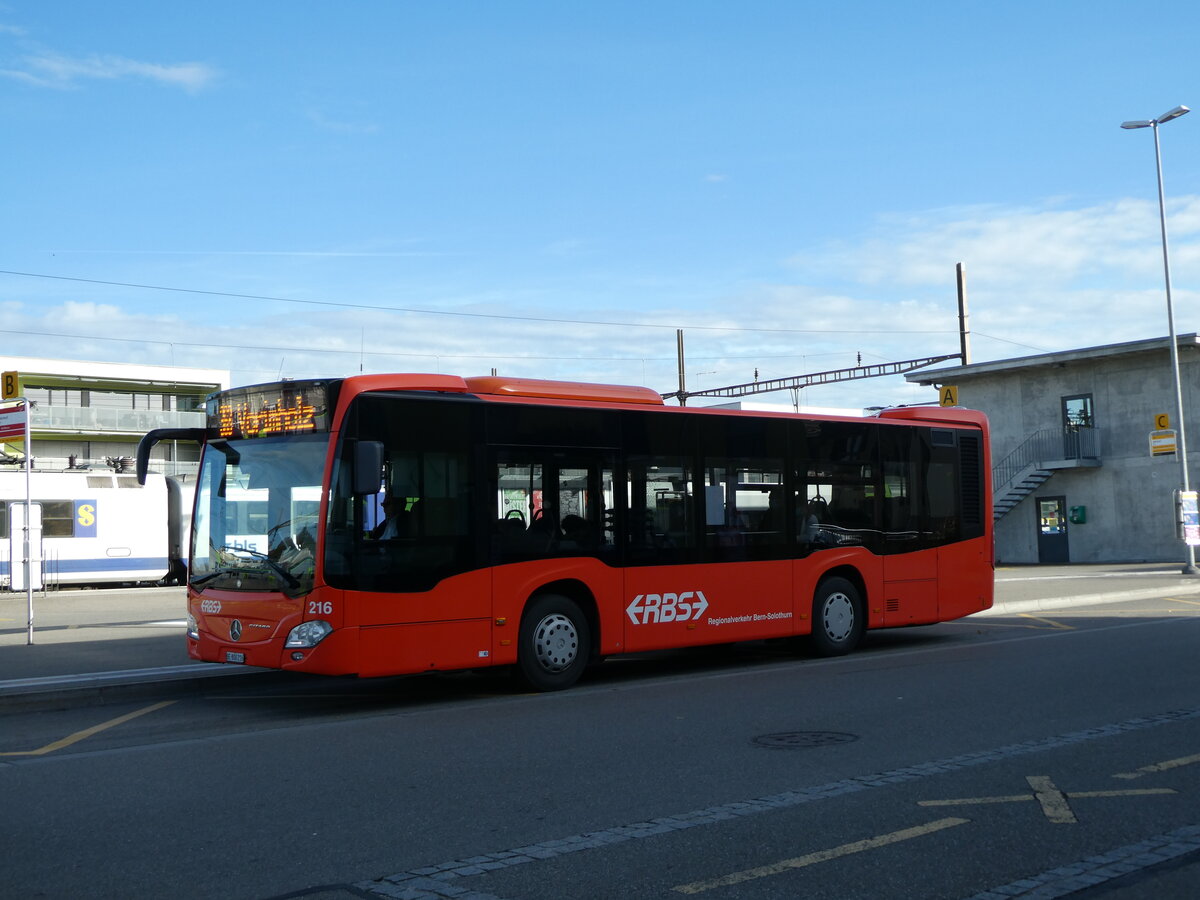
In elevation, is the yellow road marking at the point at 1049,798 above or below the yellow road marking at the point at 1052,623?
above

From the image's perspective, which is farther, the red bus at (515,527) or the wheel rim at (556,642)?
the wheel rim at (556,642)

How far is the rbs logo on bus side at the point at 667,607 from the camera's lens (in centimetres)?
1278

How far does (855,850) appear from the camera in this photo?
5801mm

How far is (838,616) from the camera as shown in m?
15.1

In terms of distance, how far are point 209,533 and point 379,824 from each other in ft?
19.1

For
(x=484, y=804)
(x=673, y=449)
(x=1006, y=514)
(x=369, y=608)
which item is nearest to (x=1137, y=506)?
(x=1006, y=514)

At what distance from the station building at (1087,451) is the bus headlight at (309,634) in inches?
1267

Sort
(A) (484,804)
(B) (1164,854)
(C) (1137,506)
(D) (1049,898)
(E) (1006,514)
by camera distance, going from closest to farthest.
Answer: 1. (D) (1049,898)
2. (B) (1164,854)
3. (A) (484,804)
4. (C) (1137,506)
5. (E) (1006,514)

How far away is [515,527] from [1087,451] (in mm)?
32329

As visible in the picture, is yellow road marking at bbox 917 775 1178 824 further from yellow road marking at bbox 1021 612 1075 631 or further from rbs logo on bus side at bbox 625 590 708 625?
yellow road marking at bbox 1021 612 1075 631

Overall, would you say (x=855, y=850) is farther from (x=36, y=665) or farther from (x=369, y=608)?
(x=36, y=665)

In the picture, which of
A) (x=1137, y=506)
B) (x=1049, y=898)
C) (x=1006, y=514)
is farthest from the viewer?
(x=1006, y=514)

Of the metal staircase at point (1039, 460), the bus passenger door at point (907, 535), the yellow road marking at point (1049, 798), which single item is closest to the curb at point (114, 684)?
the bus passenger door at point (907, 535)

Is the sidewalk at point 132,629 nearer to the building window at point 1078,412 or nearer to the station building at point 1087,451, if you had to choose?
the station building at point 1087,451
